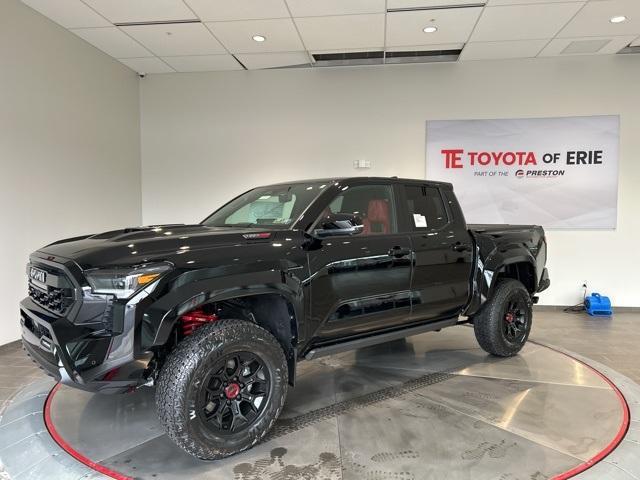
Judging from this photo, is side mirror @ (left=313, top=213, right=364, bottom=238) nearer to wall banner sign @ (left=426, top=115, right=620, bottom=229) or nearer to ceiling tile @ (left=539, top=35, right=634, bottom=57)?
wall banner sign @ (left=426, top=115, right=620, bottom=229)

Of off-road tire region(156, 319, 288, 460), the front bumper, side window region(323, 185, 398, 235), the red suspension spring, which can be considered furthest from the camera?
side window region(323, 185, 398, 235)

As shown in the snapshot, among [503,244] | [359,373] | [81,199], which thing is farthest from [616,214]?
[81,199]

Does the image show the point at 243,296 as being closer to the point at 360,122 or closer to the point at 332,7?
the point at 332,7

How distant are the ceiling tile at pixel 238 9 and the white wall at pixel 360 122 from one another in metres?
1.86

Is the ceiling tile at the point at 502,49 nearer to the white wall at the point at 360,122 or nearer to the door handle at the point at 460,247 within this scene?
the white wall at the point at 360,122

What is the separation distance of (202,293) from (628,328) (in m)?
5.53

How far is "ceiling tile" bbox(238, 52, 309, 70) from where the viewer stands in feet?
19.8

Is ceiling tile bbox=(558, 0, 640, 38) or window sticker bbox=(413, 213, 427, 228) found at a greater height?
ceiling tile bbox=(558, 0, 640, 38)

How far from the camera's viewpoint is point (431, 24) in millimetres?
5090

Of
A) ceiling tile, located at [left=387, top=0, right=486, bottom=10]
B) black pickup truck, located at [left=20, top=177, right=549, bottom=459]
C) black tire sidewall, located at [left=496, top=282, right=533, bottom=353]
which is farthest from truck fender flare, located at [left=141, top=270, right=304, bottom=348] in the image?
ceiling tile, located at [left=387, top=0, right=486, bottom=10]

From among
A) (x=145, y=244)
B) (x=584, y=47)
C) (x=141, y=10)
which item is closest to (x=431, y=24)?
(x=584, y=47)

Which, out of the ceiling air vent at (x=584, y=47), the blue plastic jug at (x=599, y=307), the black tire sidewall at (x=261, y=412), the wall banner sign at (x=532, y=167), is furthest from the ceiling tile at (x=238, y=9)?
the blue plastic jug at (x=599, y=307)

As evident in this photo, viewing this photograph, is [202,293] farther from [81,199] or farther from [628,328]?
[628,328]

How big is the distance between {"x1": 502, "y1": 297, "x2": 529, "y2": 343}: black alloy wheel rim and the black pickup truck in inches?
23.9
